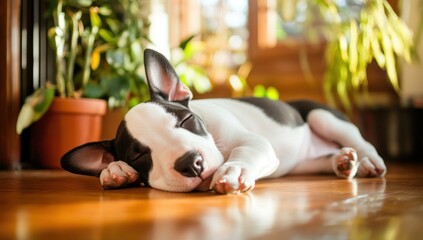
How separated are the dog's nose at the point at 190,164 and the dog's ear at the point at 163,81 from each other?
35cm

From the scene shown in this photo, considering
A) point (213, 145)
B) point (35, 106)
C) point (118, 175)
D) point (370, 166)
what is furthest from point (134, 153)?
point (35, 106)

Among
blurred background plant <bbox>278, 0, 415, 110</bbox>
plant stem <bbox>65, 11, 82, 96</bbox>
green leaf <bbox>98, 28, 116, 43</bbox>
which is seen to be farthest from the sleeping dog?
green leaf <bbox>98, 28, 116, 43</bbox>

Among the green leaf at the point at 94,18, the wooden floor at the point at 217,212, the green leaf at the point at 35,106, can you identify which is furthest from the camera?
the green leaf at the point at 94,18

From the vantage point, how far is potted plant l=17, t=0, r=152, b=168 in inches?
123

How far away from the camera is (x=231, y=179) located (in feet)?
5.63

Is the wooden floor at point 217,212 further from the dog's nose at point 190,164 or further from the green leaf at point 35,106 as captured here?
the green leaf at point 35,106

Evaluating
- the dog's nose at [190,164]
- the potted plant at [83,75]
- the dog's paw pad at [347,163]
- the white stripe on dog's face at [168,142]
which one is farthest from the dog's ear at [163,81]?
the potted plant at [83,75]

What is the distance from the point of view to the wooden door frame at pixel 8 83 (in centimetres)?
303

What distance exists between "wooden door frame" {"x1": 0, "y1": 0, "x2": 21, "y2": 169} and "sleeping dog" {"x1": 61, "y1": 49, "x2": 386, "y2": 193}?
1.13 metres

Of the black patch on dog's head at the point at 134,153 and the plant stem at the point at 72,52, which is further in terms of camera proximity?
the plant stem at the point at 72,52

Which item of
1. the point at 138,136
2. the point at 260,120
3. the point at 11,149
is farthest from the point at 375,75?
the point at 138,136

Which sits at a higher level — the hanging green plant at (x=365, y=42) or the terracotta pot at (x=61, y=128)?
the hanging green plant at (x=365, y=42)

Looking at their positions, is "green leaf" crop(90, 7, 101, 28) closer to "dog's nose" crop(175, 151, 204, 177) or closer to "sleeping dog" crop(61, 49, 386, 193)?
"sleeping dog" crop(61, 49, 386, 193)

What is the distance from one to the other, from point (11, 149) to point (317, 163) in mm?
1457
